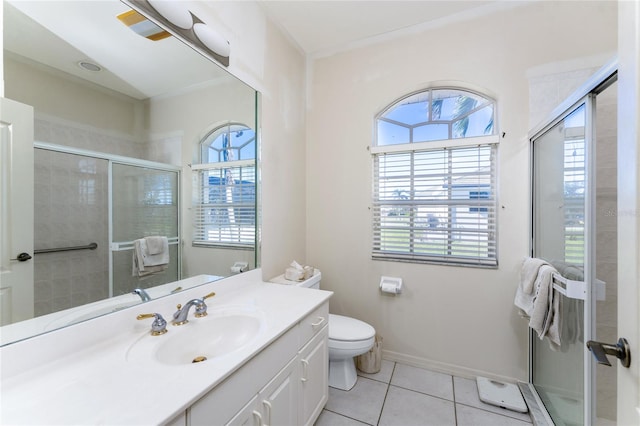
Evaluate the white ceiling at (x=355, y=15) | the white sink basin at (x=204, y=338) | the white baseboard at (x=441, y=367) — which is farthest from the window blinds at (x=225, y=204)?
the white baseboard at (x=441, y=367)

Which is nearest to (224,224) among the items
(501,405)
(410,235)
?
(410,235)

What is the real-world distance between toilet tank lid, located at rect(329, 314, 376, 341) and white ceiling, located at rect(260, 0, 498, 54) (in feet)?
7.58

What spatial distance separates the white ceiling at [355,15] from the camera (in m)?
1.87

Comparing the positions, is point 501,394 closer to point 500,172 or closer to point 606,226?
point 606,226

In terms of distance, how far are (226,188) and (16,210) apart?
92 centimetres

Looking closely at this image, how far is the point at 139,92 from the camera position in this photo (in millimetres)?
1163

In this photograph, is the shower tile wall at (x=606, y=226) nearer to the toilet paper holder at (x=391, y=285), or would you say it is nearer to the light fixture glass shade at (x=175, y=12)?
the toilet paper holder at (x=391, y=285)

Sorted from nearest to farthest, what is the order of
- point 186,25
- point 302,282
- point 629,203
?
point 629,203 → point 186,25 → point 302,282

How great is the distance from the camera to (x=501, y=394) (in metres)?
1.76

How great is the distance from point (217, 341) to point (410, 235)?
1585mm

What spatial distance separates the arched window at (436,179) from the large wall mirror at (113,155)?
4.20 feet

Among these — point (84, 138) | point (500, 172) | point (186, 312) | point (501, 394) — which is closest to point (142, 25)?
point (84, 138)

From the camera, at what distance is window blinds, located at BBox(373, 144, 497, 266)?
76.2 inches

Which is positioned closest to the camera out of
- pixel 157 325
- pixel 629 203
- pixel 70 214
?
pixel 629 203
